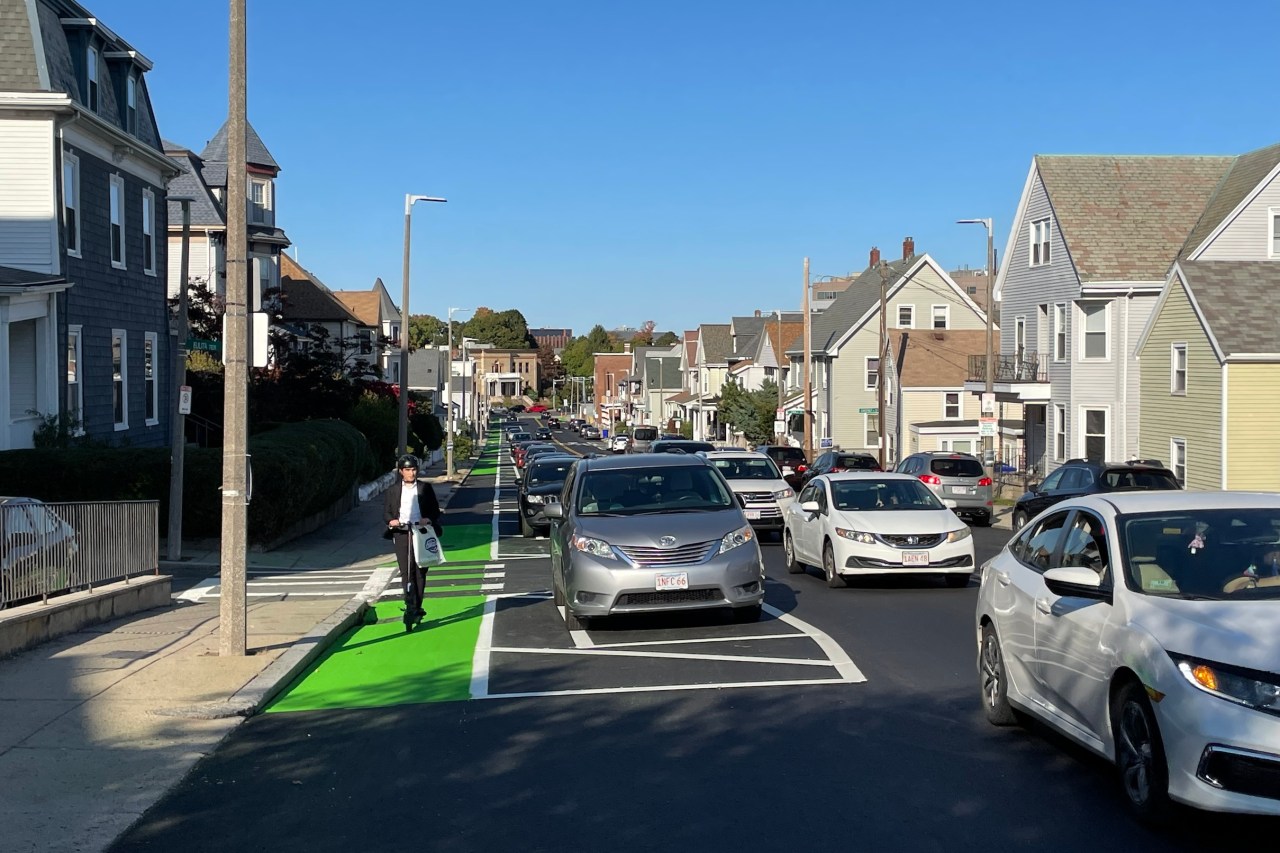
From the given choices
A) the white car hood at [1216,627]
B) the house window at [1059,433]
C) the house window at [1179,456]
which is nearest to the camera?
the white car hood at [1216,627]

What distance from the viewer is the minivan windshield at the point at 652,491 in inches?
539

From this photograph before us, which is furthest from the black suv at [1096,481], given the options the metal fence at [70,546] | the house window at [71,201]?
the house window at [71,201]

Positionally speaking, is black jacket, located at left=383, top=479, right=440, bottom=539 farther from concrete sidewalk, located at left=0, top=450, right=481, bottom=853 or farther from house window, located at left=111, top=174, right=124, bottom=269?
house window, located at left=111, top=174, right=124, bottom=269

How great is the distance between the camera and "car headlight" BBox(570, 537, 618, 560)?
41.7 ft

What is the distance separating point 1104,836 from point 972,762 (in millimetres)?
1483

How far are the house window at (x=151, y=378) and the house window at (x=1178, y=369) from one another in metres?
24.5

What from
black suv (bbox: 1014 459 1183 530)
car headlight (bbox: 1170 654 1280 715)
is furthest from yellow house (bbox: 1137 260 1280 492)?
car headlight (bbox: 1170 654 1280 715)

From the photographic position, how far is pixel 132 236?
2833cm

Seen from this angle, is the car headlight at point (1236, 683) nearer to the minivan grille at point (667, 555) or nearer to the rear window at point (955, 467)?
the minivan grille at point (667, 555)

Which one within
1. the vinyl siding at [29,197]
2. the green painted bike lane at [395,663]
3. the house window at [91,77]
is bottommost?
the green painted bike lane at [395,663]

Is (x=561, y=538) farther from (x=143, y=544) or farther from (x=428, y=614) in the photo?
(x=143, y=544)

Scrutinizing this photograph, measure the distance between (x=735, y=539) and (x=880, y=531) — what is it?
4.24 m

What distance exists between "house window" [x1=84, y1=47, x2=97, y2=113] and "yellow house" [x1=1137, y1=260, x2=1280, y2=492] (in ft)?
81.0

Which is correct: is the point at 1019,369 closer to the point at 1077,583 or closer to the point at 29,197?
the point at 29,197
